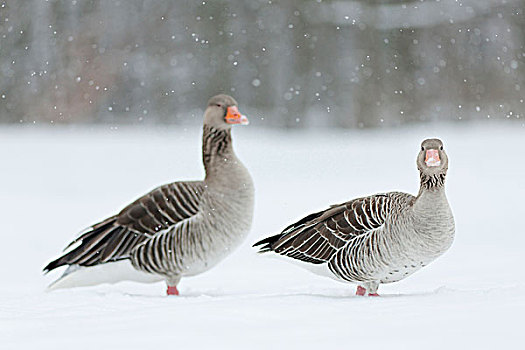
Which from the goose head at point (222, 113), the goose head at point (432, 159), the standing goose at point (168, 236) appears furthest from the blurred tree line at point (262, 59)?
the goose head at point (432, 159)

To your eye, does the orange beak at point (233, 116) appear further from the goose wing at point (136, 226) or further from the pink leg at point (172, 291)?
the pink leg at point (172, 291)

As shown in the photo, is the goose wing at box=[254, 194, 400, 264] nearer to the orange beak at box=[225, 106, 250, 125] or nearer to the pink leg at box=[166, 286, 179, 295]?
the pink leg at box=[166, 286, 179, 295]

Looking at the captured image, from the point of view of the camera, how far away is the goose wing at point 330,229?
373cm

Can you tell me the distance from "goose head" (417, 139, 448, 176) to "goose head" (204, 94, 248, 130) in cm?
116

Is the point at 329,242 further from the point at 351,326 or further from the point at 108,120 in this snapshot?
the point at 108,120

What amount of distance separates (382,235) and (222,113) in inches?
50.9

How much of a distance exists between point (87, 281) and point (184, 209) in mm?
736

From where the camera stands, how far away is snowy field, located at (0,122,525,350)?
8.69 ft

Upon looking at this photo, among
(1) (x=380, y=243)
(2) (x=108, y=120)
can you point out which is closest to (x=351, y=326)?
(1) (x=380, y=243)

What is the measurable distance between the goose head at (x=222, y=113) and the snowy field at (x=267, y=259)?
1.03 metres

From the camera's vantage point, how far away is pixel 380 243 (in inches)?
143

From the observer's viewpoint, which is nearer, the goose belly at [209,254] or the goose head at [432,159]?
the goose head at [432,159]

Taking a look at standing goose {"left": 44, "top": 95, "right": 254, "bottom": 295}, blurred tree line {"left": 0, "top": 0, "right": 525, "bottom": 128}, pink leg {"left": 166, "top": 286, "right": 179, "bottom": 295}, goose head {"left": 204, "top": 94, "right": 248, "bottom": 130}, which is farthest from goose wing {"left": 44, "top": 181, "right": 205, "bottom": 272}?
blurred tree line {"left": 0, "top": 0, "right": 525, "bottom": 128}

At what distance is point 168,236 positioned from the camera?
4008mm
